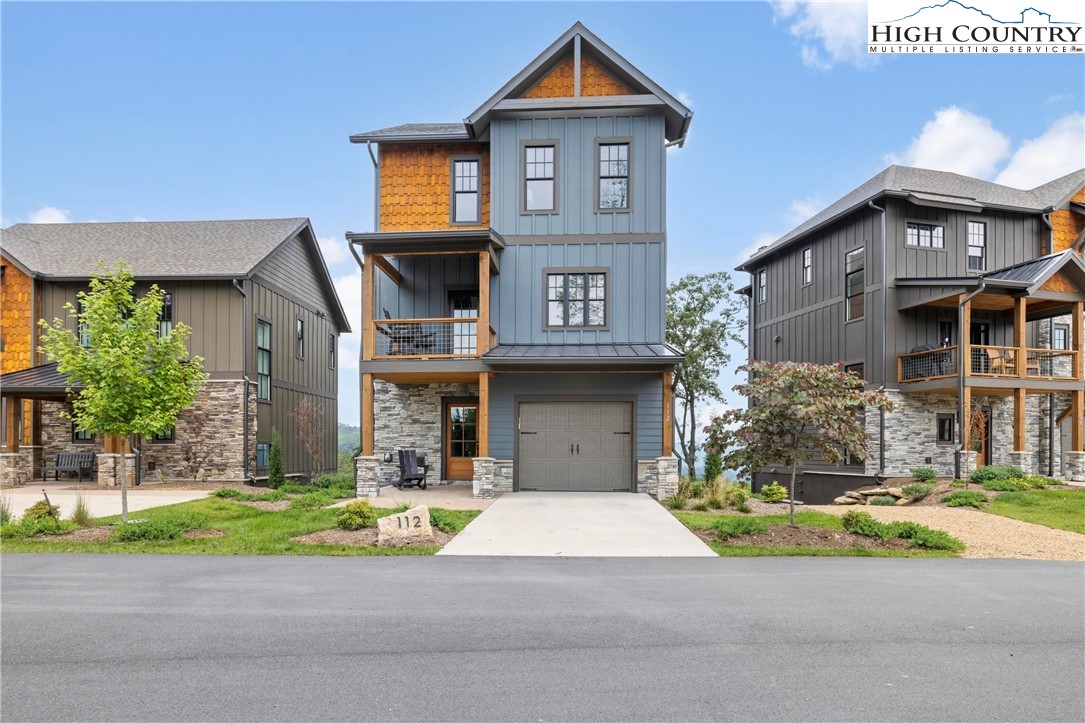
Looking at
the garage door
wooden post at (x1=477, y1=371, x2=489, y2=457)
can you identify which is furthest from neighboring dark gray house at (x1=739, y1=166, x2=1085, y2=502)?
wooden post at (x1=477, y1=371, x2=489, y2=457)

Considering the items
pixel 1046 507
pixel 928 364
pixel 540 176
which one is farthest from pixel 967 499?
pixel 540 176

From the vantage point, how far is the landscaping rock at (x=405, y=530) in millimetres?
9664

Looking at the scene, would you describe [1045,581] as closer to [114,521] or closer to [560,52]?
[114,521]

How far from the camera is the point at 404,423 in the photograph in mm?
18062

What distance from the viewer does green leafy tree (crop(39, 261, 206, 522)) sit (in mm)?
10812

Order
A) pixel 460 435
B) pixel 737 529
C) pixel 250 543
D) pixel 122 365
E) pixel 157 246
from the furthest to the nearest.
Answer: pixel 157 246 < pixel 460 435 < pixel 122 365 < pixel 737 529 < pixel 250 543

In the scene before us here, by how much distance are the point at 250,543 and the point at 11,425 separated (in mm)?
15280

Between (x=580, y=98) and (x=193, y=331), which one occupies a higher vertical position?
(x=580, y=98)

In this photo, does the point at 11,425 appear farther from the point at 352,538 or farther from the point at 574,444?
the point at 574,444

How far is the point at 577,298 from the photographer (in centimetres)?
1720

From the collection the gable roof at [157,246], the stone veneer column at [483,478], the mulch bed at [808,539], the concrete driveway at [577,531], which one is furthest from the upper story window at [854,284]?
the gable roof at [157,246]

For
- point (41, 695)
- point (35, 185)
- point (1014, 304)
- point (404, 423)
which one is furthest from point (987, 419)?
point (35, 185)

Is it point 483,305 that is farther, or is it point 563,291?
point 563,291

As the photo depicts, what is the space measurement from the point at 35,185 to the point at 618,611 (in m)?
24.3
